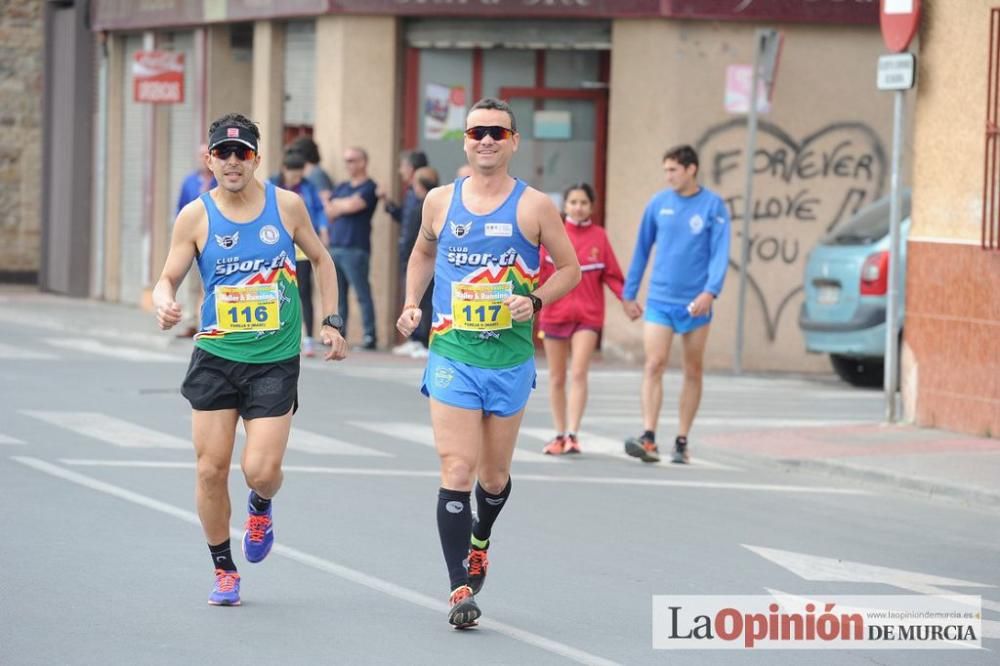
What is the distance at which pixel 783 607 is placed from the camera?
8453mm

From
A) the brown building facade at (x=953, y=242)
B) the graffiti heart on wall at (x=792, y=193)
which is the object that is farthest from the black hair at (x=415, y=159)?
the brown building facade at (x=953, y=242)

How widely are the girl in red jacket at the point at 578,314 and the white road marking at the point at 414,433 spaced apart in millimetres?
206

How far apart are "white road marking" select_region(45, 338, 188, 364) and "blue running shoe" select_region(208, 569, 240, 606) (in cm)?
1161

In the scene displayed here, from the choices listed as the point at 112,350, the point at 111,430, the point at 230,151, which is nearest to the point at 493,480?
the point at 230,151

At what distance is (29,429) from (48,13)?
17.1 meters

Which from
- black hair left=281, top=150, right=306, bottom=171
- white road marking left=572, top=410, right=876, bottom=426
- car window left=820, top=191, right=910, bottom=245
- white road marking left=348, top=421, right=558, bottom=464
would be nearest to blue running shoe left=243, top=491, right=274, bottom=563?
white road marking left=348, top=421, right=558, bottom=464

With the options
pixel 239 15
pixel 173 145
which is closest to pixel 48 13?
pixel 173 145

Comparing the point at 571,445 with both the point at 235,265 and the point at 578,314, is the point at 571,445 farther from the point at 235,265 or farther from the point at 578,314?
the point at 235,265

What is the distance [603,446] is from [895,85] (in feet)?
11.3

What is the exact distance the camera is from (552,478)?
12500 millimetres

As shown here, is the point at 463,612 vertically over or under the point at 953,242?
under

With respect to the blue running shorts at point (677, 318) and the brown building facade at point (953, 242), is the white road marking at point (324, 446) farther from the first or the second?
the brown building facade at point (953, 242)

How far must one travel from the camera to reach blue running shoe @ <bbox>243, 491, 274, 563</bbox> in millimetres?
8383

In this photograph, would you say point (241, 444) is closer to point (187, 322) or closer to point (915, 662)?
point (915, 662)
